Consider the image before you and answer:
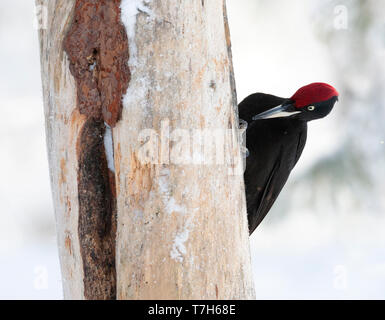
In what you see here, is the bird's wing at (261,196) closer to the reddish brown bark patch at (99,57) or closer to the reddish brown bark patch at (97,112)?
the reddish brown bark patch at (97,112)

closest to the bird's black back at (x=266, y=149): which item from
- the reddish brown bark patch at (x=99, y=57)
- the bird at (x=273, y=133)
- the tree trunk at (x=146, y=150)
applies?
the bird at (x=273, y=133)

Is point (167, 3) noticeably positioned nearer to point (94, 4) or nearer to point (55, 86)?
point (94, 4)

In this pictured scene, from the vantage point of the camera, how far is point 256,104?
261 centimetres

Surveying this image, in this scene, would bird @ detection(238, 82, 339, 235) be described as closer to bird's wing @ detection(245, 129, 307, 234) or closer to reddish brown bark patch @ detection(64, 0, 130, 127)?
bird's wing @ detection(245, 129, 307, 234)

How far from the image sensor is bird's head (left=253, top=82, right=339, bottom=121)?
243 cm

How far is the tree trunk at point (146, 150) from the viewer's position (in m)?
1.24

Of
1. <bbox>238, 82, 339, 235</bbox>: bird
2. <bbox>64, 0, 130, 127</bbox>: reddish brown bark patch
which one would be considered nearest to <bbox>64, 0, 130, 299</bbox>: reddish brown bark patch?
<bbox>64, 0, 130, 127</bbox>: reddish brown bark patch

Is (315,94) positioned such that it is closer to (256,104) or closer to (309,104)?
(309,104)

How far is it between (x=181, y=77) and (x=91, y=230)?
1.78 feet

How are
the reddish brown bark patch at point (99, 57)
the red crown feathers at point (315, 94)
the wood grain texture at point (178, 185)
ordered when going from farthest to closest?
1. the red crown feathers at point (315, 94)
2. the reddish brown bark patch at point (99, 57)
3. the wood grain texture at point (178, 185)

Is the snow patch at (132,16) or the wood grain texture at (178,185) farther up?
the snow patch at (132,16)

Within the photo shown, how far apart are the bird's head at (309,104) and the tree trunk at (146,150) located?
1115 mm
